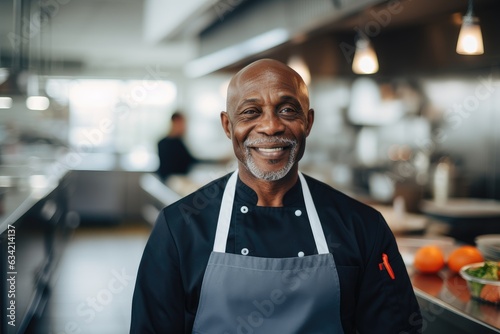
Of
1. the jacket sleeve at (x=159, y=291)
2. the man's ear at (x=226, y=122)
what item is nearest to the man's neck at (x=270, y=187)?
the man's ear at (x=226, y=122)

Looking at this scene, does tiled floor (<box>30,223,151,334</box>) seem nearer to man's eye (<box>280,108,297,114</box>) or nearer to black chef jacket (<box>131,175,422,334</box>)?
black chef jacket (<box>131,175,422,334</box>)

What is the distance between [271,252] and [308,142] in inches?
250

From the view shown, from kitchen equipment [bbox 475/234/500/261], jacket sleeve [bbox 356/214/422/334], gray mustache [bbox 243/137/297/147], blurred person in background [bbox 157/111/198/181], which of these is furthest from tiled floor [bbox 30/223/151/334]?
gray mustache [bbox 243/137/297/147]

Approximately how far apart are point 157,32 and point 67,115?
4.64 metres

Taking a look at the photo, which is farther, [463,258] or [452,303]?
[463,258]

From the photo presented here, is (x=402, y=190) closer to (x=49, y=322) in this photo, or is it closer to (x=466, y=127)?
(x=466, y=127)

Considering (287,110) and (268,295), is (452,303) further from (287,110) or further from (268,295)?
(287,110)

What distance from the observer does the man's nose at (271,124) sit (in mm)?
1480

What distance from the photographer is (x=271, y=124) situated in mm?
1484

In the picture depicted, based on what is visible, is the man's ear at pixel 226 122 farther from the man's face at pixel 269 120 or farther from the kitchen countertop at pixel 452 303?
the kitchen countertop at pixel 452 303

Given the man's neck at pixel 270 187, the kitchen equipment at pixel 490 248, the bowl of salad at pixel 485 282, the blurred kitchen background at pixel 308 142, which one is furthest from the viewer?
the blurred kitchen background at pixel 308 142

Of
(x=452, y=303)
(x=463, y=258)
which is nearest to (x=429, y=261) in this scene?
(x=463, y=258)

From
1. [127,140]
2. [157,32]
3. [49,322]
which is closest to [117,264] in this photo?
[49,322]

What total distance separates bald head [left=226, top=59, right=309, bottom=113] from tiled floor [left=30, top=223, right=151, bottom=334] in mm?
3347
